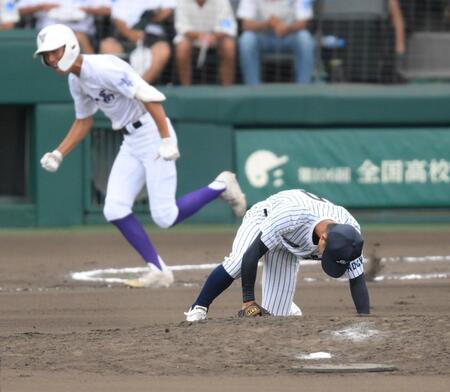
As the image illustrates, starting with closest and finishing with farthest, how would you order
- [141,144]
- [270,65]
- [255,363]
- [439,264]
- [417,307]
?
1. [255,363]
2. [417,307]
3. [141,144]
4. [439,264]
5. [270,65]

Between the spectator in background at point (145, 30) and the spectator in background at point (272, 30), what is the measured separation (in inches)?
31.9

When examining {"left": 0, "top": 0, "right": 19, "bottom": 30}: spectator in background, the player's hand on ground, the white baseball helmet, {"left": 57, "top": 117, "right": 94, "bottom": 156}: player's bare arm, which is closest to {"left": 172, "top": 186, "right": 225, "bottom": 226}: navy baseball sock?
{"left": 57, "top": 117, "right": 94, "bottom": 156}: player's bare arm

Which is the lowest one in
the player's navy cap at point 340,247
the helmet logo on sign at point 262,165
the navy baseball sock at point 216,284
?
the helmet logo on sign at point 262,165

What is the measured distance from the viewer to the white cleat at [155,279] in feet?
31.5

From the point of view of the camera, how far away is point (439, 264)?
10.9 metres

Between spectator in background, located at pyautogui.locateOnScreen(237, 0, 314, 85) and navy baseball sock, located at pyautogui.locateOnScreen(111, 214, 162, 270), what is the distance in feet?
14.1

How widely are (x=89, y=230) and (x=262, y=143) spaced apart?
6.67 feet

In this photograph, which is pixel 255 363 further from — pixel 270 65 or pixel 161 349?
pixel 270 65

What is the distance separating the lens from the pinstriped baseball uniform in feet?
22.4

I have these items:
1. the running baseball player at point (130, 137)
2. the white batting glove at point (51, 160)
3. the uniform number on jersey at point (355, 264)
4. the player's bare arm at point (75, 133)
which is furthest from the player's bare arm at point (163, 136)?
the uniform number on jersey at point (355, 264)

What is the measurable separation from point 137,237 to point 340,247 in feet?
10.9

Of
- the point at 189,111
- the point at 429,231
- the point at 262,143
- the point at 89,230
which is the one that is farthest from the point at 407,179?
the point at 89,230

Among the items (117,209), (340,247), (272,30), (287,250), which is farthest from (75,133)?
(272,30)

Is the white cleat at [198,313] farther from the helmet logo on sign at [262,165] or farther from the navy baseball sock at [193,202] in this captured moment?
the helmet logo on sign at [262,165]
